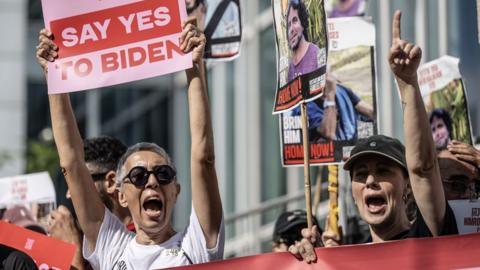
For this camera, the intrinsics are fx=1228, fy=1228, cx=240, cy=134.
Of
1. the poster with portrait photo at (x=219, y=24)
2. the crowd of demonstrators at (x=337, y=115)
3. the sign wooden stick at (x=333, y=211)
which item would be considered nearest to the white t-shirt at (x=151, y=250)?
the crowd of demonstrators at (x=337, y=115)

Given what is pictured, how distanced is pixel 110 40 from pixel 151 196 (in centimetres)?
84

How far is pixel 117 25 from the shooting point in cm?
584

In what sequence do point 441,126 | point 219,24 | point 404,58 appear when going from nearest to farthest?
point 404,58
point 441,126
point 219,24

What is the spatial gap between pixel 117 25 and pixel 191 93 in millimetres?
679

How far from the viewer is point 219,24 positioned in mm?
7684

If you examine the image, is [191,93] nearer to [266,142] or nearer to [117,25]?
[117,25]

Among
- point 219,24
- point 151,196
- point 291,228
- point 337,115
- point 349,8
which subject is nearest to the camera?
point 151,196

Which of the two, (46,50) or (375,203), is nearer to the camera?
(375,203)

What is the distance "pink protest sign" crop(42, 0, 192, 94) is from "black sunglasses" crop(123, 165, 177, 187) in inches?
17.0

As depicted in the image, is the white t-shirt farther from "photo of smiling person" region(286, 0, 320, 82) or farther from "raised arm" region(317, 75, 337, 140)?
"raised arm" region(317, 75, 337, 140)

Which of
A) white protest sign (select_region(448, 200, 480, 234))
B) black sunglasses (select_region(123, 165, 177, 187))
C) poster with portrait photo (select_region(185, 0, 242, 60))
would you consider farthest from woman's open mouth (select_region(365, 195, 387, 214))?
poster with portrait photo (select_region(185, 0, 242, 60))

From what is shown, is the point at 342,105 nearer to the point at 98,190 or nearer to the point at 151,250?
Answer: the point at 98,190

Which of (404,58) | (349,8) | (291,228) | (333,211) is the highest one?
(349,8)

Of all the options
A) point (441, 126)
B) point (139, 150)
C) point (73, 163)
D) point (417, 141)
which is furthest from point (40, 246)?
point (441, 126)
